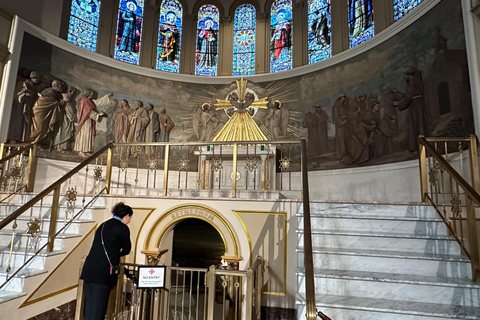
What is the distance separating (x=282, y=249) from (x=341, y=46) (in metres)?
8.95

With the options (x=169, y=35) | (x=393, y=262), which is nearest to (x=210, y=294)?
(x=393, y=262)

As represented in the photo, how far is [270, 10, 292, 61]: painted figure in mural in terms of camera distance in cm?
1330

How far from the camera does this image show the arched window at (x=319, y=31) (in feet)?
39.8

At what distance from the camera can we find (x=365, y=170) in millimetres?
9664

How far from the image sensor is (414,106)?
27.9 feet

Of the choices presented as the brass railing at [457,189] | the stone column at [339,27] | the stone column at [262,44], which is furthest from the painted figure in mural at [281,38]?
the brass railing at [457,189]

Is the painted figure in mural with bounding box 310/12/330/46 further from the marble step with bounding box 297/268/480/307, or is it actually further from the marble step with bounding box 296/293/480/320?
the marble step with bounding box 296/293/480/320

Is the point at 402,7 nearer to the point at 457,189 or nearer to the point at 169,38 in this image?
the point at 457,189

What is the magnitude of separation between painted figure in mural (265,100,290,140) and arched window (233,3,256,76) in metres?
2.72

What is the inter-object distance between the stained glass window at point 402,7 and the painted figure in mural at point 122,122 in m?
9.98

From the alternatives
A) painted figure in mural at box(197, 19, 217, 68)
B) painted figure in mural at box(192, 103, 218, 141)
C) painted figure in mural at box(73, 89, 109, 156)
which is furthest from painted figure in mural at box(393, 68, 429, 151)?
painted figure in mural at box(73, 89, 109, 156)

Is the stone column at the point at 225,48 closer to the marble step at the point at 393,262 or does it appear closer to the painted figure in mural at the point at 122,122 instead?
the painted figure in mural at the point at 122,122

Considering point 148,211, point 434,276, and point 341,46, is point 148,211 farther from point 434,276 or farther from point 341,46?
point 341,46

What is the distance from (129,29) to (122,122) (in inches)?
174
